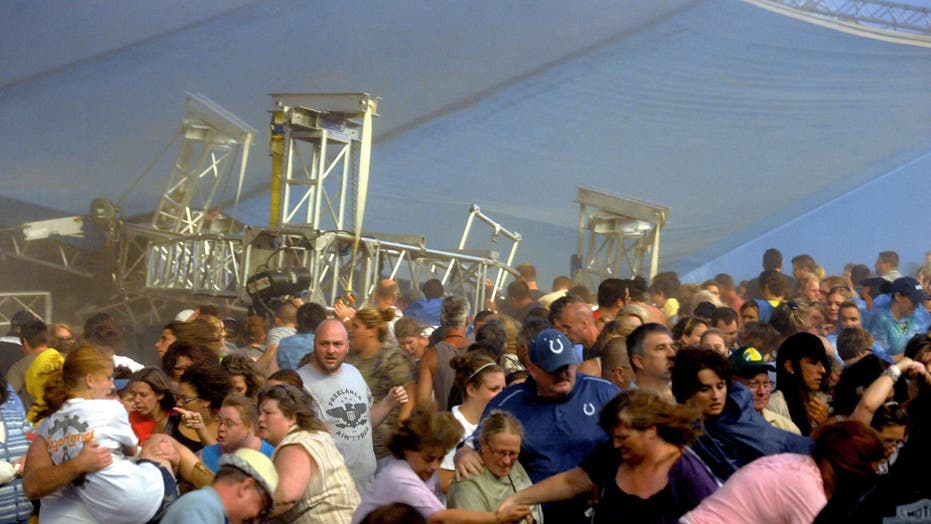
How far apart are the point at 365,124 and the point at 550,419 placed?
25.0ft

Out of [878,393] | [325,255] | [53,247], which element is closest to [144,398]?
[878,393]

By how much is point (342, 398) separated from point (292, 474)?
4.41 feet

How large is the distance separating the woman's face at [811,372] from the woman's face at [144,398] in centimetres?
253

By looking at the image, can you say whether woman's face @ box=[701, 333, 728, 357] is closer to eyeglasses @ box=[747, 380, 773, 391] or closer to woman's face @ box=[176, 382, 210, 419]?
eyeglasses @ box=[747, 380, 773, 391]

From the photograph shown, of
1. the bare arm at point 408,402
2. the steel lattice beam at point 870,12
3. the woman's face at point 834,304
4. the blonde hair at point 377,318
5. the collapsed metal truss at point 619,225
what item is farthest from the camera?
the steel lattice beam at point 870,12

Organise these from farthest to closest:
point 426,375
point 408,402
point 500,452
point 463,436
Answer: point 426,375, point 408,402, point 463,436, point 500,452

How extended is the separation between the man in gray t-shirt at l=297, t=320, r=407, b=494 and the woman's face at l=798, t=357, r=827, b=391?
1.72m

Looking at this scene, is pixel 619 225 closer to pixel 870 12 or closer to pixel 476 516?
pixel 870 12

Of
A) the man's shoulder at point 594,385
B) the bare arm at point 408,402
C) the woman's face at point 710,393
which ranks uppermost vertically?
the woman's face at point 710,393

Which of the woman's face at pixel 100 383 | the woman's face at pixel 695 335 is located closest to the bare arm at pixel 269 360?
the woman's face at pixel 695 335

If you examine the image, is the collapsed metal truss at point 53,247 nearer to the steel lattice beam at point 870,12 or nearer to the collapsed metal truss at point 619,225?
the collapsed metal truss at point 619,225

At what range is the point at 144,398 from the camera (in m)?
4.85

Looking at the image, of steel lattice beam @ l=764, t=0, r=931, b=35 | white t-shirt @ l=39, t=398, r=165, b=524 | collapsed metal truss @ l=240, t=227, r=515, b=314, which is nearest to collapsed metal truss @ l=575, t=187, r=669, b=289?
collapsed metal truss @ l=240, t=227, r=515, b=314

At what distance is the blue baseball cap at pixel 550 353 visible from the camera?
165 inches
